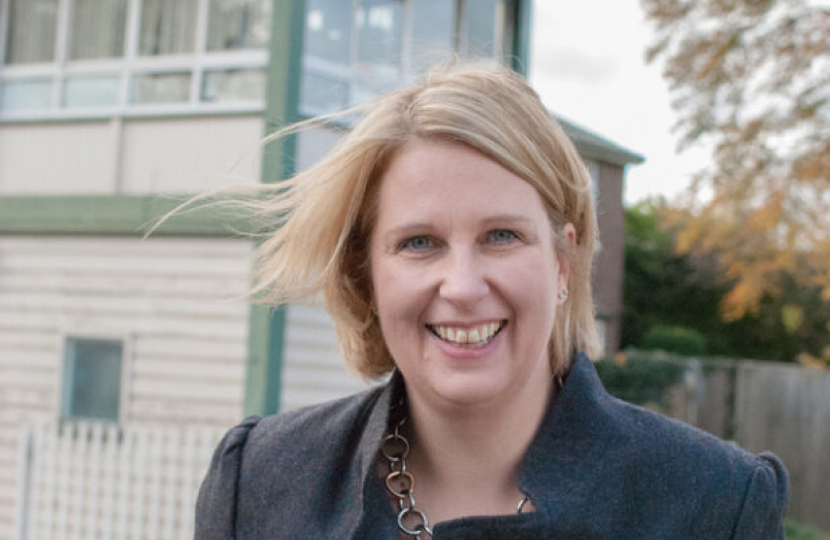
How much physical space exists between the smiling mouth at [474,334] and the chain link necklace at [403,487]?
1.08 feet

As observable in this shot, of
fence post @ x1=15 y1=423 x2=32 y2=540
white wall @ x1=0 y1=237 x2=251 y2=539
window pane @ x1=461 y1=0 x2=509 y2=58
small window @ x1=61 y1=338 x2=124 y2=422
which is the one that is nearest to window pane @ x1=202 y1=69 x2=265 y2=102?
white wall @ x1=0 y1=237 x2=251 y2=539

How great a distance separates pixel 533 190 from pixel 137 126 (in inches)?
260

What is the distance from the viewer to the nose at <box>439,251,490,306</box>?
1.63m

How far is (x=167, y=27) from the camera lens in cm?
787

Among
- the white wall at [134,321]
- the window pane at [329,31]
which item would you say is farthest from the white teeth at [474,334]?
the window pane at [329,31]

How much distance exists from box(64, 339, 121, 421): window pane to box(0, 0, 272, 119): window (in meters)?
1.98

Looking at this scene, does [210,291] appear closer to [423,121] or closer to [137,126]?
[137,126]

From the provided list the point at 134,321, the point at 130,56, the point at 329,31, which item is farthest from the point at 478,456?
the point at 130,56

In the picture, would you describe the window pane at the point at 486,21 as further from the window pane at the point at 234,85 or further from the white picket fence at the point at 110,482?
the white picket fence at the point at 110,482

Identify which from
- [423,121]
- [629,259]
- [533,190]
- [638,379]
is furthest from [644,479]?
[629,259]

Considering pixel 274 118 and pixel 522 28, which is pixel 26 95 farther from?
pixel 522 28

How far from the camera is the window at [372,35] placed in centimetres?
742

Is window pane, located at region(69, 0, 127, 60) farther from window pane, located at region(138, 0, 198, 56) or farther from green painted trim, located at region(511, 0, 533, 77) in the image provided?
green painted trim, located at region(511, 0, 533, 77)

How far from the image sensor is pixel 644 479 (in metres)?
1.72
